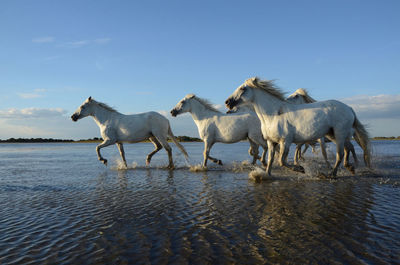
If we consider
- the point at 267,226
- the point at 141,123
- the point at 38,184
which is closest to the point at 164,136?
the point at 141,123

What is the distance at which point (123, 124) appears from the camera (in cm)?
1045

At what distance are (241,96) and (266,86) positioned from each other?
27.1 inches

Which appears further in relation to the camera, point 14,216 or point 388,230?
point 14,216

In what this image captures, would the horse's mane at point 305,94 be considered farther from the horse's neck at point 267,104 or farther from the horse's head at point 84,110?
the horse's head at point 84,110

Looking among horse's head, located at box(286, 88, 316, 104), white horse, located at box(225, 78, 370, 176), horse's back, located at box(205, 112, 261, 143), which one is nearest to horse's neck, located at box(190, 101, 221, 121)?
horse's back, located at box(205, 112, 261, 143)

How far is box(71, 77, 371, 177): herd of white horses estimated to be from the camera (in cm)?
640

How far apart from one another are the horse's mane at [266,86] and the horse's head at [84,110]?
698cm

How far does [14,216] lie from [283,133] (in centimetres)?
546

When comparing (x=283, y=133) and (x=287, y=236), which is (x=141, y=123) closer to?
(x=283, y=133)

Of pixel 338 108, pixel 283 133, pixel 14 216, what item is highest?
pixel 338 108

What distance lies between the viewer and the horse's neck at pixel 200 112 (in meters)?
9.85

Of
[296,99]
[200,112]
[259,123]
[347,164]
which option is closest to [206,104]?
[200,112]

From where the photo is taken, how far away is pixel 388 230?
2969 mm

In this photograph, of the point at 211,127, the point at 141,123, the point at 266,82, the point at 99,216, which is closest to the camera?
the point at 99,216
